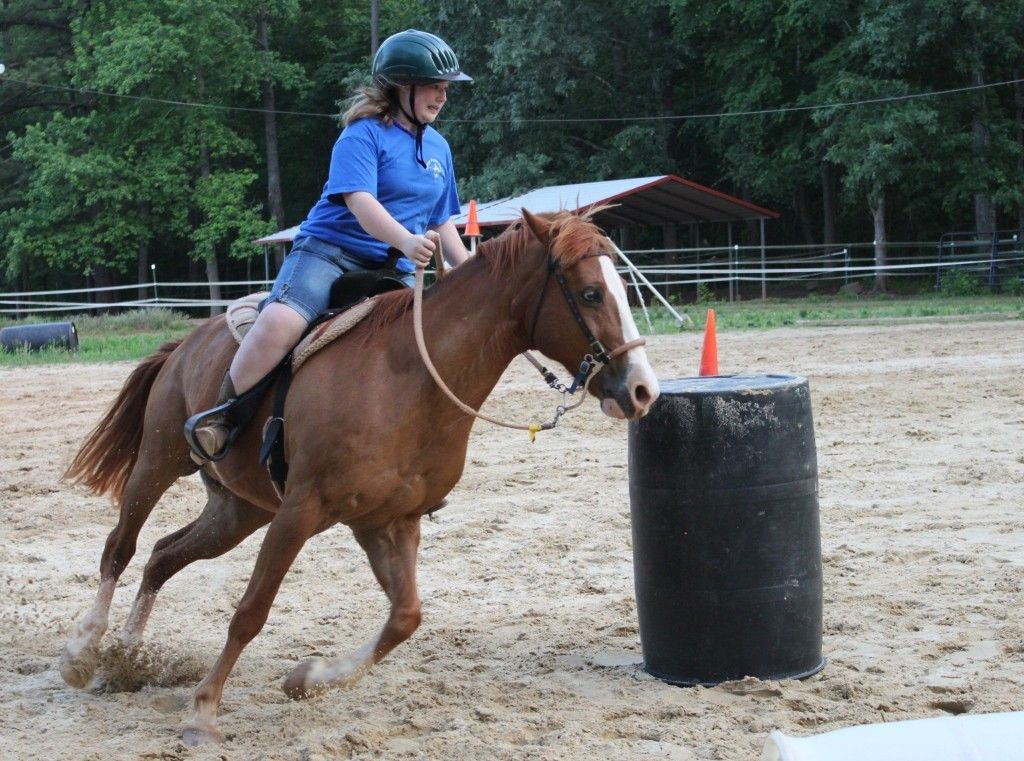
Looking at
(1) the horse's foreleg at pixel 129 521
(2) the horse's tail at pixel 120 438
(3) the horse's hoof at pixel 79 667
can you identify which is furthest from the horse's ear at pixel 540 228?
(3) the horse's hoof at pixel 79 667

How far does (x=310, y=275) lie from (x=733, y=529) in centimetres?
202

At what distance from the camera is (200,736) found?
14.5 feet

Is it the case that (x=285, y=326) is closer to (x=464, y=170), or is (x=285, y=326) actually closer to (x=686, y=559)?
(x=686, y=559)

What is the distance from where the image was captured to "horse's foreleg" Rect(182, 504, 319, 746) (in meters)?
4.47

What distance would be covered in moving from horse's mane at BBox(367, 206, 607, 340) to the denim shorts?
0.28 metres

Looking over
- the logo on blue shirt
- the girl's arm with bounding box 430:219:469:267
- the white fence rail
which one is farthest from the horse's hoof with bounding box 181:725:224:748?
the white fence rail

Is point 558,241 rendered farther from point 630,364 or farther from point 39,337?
point 39,337

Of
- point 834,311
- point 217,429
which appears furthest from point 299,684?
point 834,311

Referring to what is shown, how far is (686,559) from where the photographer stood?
15.9ft

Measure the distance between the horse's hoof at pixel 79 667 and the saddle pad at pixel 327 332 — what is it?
1675 millimetres

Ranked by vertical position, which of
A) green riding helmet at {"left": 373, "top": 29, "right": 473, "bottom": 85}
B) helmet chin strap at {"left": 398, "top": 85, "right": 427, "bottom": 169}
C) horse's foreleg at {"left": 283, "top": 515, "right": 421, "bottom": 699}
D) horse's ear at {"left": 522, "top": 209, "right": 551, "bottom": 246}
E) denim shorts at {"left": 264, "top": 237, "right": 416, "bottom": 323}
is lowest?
horse's foreleg at {"left": 283, "top": 515, "right": 421, "bottom": 699}

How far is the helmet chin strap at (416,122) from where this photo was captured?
191 inches

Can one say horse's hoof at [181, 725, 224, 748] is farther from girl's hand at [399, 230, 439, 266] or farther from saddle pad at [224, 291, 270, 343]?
girl's hand at [399, 230, 439, 266]

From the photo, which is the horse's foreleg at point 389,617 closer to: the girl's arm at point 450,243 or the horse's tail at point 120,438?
the girl's arm at point 450,243
